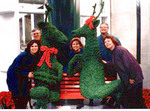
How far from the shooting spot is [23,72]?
2699 millimetres

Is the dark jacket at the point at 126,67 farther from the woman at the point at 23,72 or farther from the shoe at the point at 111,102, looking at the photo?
the woman at the point at 23,72

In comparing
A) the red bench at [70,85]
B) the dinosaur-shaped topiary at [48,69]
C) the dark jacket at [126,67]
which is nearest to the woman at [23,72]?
the dinosaur-shaped topiary at [48,69]

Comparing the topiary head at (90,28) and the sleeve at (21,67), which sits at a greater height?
the topiary head at (90,28)

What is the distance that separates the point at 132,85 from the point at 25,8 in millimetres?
2708

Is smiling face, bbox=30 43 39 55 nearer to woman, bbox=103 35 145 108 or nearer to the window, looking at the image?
woman, bbox=103 35 145 108

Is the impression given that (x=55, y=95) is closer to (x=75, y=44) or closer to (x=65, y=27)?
(x=75, y=44)

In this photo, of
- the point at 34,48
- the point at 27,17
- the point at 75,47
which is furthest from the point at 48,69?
the point at 27,17

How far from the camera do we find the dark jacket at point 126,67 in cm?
244

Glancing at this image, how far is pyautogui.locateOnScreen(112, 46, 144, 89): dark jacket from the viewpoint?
244cm

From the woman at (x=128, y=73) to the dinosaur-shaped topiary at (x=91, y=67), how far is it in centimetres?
13

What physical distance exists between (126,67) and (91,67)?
1.40 ft

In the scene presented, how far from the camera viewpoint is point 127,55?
248cm

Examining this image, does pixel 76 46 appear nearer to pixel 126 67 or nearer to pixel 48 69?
pixel 48 69

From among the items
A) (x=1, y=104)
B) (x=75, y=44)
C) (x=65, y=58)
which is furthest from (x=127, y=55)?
(x=1, y=104)
